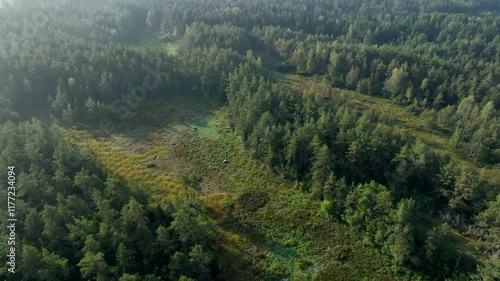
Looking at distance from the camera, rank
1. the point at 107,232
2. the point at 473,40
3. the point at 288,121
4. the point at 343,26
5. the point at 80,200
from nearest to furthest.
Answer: the point at 107,232 → the point at 80,200 → the point at 288,121 → the point at 473,40 → the point at 343,26

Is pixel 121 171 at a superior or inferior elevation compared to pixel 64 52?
inferior

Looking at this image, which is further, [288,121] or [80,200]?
[288,121]

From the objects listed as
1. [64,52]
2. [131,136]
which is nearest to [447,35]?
[131,136]

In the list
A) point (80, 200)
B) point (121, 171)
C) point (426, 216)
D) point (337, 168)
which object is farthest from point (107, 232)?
point (426, 216)

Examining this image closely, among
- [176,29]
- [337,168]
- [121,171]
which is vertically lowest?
[121,171]

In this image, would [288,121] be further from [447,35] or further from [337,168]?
[447,35]

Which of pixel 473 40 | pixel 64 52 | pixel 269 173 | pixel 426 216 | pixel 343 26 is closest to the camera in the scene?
pixel 426 216
